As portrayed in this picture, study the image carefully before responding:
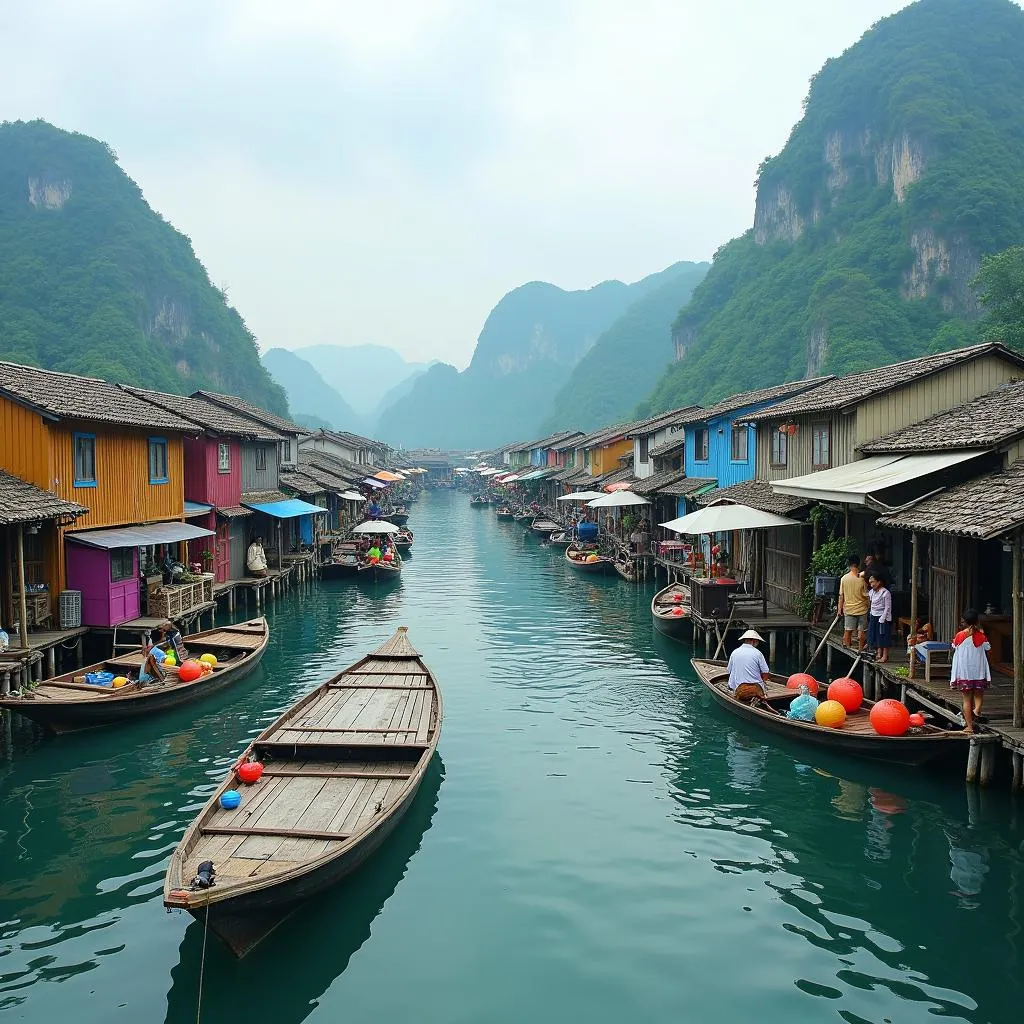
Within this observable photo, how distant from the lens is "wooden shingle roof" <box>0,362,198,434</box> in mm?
19359

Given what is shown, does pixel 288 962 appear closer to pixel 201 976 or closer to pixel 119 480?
pixel 201 976

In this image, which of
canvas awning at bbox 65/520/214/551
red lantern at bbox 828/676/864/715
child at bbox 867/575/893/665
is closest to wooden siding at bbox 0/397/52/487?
canvas awning at bbox 65/520/214/551

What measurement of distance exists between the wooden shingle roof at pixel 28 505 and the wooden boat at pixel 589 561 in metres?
24.5

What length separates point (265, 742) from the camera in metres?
12.8

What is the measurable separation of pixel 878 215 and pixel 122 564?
11188 cm

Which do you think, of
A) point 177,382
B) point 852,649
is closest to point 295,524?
point 852,649

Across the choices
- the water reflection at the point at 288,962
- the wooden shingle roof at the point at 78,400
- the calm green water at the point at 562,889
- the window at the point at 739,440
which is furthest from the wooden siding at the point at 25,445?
the window at the point at 739,440

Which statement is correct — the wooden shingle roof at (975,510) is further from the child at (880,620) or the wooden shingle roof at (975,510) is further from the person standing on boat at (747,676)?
the person standing on boat at (747,676)

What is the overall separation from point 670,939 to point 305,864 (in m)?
4.14

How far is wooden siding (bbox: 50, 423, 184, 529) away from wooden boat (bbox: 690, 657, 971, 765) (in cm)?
1575

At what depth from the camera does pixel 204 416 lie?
30.8 metres

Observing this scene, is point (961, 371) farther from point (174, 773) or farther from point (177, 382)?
point (177, 382)

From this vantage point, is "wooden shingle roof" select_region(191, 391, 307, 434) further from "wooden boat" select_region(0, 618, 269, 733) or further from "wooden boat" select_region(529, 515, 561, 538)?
"wooden boat" select_region(0, 618, 269, 733)

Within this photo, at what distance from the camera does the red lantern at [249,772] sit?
38.0 ft
